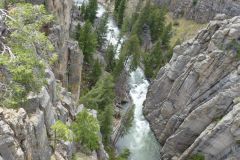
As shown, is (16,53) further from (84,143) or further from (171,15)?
(171,15)

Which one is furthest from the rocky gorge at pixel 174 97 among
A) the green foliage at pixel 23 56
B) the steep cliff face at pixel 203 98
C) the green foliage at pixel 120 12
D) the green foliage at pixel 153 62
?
the green foliage at pixel 120 12

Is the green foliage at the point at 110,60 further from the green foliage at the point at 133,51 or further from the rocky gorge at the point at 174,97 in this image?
the green foliage at the point at 133,51

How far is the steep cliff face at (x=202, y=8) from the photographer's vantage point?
120m

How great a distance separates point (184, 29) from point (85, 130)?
84.4 meters

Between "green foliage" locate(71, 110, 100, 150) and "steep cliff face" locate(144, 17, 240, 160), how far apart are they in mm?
26114

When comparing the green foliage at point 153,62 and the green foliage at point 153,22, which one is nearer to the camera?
the green foliage at point 153,62

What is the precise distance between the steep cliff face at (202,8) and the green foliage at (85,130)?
87.5 metres

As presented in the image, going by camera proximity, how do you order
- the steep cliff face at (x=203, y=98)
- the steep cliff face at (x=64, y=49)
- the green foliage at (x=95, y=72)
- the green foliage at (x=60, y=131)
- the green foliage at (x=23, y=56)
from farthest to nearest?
the green foliage at (x=95, y=72) < the steep cliff face at (x=203, y=98) < the steep cliff face at (x=64, y=49) < the green foliage at (x=60, y=131) < the green foliage at (x=23, y=56)

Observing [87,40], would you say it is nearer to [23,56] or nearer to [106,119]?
[106,119]

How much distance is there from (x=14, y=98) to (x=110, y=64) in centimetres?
6565

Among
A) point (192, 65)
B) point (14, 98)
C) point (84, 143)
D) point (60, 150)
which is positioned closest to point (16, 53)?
point (14, 98)

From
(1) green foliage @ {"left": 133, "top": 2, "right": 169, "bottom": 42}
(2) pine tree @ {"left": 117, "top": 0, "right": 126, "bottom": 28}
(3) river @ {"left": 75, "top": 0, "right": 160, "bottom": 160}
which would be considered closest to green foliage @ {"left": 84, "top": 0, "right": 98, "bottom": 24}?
(2) pine tree @ {"left": 117, "top": 0, "right": 126, "bottom": 28}

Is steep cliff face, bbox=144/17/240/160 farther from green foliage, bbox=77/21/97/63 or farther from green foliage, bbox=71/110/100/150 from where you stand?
green foliage, bbox=71/110/100/150

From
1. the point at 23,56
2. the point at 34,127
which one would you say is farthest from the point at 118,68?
the point at 23,56
